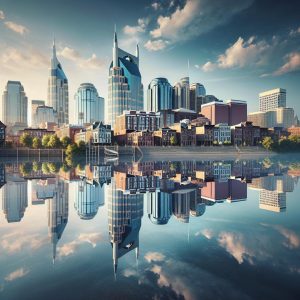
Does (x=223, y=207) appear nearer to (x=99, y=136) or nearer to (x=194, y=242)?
(x=194, y=242)

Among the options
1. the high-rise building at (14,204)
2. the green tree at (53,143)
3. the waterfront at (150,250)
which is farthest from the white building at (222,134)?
the high-rise building at (14,204)

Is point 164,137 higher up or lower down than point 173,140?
higher up

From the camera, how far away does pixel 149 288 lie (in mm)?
6070

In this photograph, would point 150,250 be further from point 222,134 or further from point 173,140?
point 222,134

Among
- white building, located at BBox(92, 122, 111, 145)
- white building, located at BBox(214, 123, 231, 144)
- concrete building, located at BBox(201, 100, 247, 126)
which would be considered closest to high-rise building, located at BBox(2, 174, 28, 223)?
white building, located at BBox(92, 122, 111, 145)

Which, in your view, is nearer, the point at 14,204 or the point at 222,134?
the point at 14,204

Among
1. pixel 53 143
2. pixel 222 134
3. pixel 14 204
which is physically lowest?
pixel 14 204

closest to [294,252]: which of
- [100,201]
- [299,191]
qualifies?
[100,201]

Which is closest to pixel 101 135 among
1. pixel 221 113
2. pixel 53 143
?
pixel 53 143

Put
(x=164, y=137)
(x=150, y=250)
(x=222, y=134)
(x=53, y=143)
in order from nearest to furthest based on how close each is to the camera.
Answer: (x=150, y=250)
(x=53, y=143)
(x=164, y=137)
(x=222, y=134)

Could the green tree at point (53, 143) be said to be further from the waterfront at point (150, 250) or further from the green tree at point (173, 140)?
the waterfront at point (150, 250)

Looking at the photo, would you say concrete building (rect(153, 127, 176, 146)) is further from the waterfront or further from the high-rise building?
the waterfront

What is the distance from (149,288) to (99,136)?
123018 millimetres

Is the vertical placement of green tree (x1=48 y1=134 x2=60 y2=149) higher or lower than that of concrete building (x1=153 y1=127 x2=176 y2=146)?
lower
